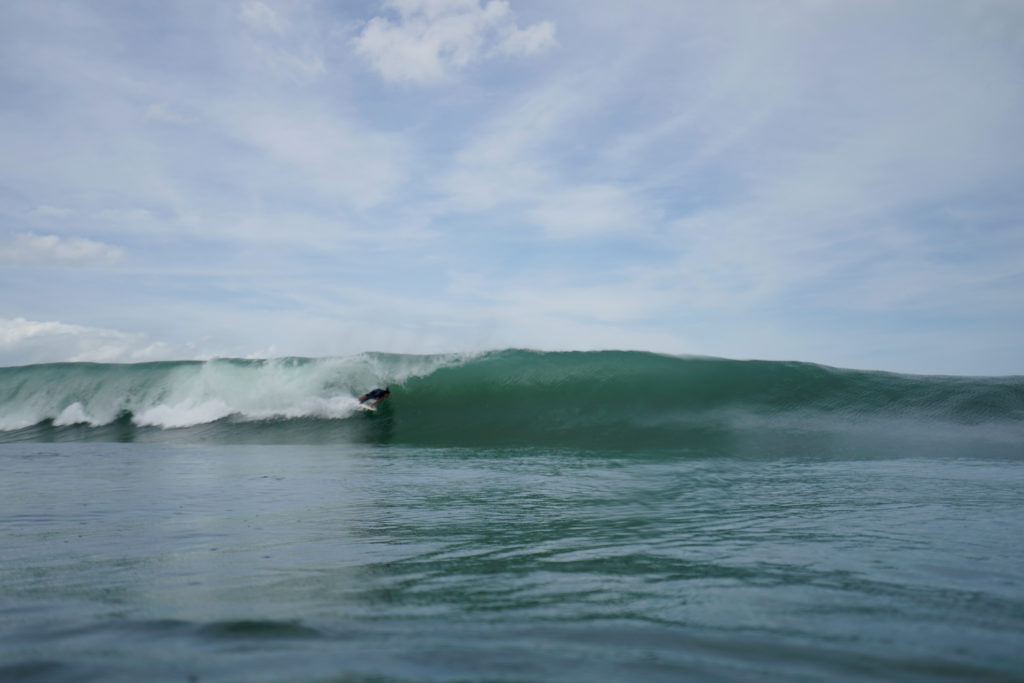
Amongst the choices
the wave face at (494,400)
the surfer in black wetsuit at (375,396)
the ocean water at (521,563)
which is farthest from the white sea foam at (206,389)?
the ocean water at (521,563)

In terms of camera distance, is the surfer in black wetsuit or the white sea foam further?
the white sea foam

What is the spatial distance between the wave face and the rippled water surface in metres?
6.16

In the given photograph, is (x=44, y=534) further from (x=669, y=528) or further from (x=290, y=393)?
(x=290, y=393)

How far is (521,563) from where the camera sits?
289cm

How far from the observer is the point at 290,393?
49.1ft

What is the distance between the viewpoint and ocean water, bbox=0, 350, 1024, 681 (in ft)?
5.81

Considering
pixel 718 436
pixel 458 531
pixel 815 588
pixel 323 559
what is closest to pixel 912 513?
pixel 815 588

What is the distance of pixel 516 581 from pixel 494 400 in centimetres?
1182

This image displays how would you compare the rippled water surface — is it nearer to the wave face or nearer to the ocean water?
the ocean water

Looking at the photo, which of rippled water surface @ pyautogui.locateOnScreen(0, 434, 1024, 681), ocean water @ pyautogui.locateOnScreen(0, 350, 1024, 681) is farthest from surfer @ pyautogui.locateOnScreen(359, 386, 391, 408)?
rippled water surface @ pyautogui.locateOnScreen(0, 434, 1024, 681)

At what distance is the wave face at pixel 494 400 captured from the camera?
1169 cm

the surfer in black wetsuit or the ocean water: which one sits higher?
the surfer in black wetsuit

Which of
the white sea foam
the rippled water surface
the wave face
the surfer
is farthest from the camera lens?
the white sea foam

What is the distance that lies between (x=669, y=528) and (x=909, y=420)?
9.36m
